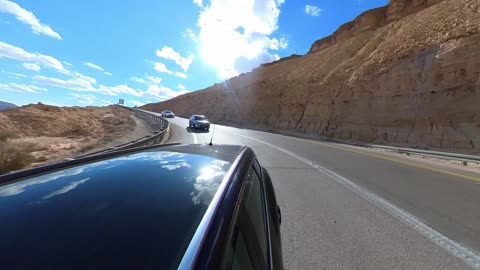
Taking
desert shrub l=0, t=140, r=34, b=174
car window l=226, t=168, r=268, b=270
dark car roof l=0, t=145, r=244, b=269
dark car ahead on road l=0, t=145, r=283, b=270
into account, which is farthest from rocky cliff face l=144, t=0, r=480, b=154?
desert shrub l=0, t=140, r=34, b=174

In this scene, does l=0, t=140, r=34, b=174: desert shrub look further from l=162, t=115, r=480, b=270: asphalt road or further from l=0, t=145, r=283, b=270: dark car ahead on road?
l=0, t=145, r=283, b=270: dark car ahead on road

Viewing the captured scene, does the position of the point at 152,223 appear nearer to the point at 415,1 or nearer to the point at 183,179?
the point at 183,179

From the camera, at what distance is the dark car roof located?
1279mm

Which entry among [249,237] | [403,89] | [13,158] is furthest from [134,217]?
[403,89]

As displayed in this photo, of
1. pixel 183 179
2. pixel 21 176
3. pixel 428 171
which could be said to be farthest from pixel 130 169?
pixel 428 171

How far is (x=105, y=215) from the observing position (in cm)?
160

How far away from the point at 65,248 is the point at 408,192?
7692 millimetres

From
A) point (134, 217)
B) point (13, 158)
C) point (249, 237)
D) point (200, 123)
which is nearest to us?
point (134, 217)

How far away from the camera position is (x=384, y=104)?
27.2m

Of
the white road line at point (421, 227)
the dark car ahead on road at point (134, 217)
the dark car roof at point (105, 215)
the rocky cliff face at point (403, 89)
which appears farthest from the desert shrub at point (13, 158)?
the rocky cliff face at point (403, 89)

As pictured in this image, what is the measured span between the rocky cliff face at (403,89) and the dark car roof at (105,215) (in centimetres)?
2113

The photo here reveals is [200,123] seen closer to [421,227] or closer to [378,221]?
[378,221]

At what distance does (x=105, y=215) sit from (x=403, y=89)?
94.5 ft

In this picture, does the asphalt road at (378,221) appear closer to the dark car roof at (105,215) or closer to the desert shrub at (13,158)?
the dark car roof at (105,215)
